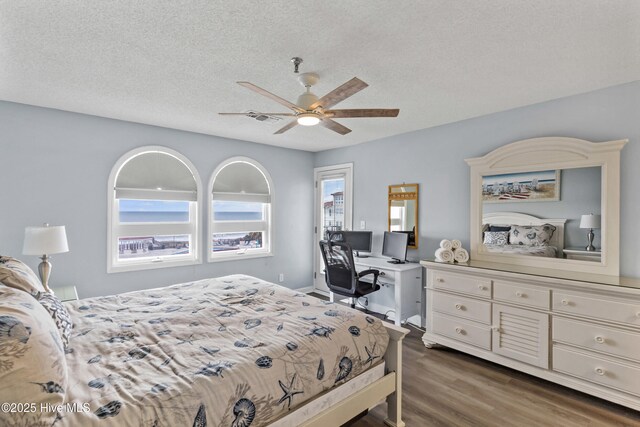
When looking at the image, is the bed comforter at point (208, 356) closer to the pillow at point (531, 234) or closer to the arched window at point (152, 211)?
the arched window at point (152, 211)

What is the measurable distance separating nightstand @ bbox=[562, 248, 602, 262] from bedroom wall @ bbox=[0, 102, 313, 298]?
402cm

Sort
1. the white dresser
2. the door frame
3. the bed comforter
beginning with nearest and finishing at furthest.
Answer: the bed comforter
the white dresser
the door frame

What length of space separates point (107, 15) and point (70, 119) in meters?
2.18

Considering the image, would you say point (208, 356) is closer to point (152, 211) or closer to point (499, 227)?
point (152, 211)

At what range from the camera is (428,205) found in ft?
12.7

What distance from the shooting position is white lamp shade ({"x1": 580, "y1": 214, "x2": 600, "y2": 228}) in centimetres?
261

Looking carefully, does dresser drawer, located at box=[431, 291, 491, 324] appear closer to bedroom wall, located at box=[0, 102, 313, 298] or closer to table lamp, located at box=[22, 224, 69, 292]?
bedroom wall, located at box=[0, 102, 313, 298]

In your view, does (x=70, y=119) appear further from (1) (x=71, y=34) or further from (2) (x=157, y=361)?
(2) (x=157, y=361)

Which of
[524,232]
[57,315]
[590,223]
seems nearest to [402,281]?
[524,232]

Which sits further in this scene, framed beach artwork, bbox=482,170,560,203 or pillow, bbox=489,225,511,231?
pillow, bbox=489,225,511,231

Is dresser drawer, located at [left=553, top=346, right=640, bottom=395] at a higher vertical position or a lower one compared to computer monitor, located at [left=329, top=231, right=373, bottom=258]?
lower

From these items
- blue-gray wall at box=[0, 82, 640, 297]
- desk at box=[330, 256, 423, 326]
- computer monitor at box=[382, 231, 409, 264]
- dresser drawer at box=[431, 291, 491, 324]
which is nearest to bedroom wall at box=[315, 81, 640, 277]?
blue-gray wall at box=[0, 82, 640, 297]

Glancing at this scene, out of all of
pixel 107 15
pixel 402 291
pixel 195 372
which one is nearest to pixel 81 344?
pixel 195 372

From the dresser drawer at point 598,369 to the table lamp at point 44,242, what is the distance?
14.4 ft
